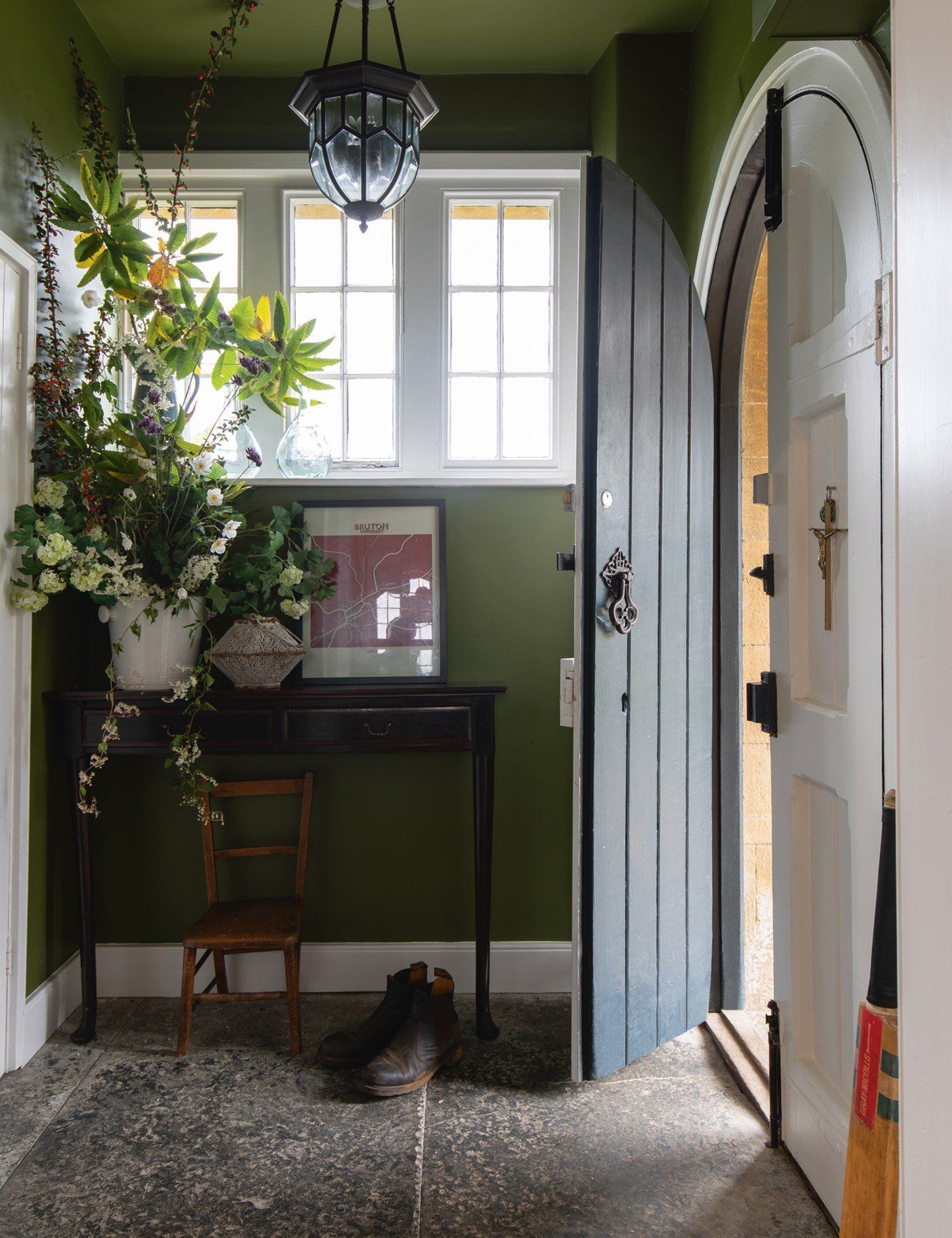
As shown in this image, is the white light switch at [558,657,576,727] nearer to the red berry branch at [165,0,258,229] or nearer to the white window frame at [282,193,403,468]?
the white window frame at [282,193,403,468]

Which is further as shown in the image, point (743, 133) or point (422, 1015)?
point (422, 1015)

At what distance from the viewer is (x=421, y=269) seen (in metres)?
2.96

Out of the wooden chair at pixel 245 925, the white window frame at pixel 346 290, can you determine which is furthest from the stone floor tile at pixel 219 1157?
the white window frame at pixel 346 290

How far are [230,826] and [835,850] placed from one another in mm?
1953

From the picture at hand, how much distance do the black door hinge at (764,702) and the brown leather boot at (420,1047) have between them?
117 cm

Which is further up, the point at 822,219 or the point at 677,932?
the point at 822,219

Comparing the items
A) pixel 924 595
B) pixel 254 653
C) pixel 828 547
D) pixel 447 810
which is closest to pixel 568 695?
pixel 828 547

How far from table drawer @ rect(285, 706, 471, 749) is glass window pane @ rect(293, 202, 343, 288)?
155 centimetres

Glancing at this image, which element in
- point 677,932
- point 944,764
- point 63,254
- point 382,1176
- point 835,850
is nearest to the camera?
point 944,764

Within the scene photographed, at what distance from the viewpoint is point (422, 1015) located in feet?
7.75

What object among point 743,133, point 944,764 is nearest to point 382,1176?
point 944,764

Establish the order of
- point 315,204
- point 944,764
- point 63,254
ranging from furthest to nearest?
1. point 315,204
2. point 63,254
3. point 944,764

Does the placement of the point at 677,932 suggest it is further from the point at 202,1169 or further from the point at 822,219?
the point at 822,219

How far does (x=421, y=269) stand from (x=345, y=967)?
7.91 ft
